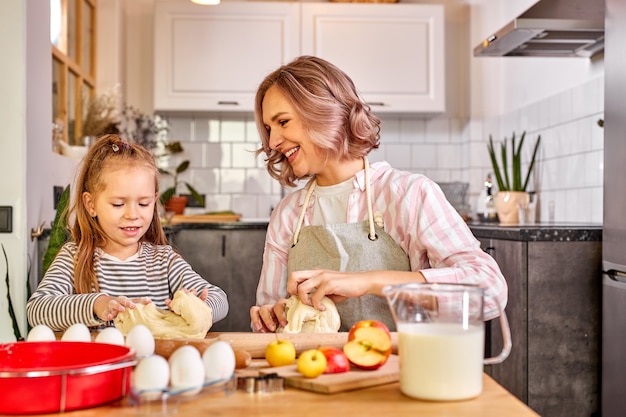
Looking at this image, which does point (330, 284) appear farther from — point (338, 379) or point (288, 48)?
point (288, 48)

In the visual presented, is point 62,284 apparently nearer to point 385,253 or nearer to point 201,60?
point 385,253

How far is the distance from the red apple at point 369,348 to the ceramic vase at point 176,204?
149 inches

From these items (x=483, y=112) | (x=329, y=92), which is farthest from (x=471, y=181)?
(x=329, y=92)

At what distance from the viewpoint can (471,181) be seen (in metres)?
5.20

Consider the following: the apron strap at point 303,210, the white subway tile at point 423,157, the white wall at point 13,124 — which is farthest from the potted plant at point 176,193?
the apron strap at point 303,210

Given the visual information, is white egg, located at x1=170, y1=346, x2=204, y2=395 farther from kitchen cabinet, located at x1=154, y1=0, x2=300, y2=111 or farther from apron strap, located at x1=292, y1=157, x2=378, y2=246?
kitchen cabinet, located at x1=154, y1=0, x2=300, y2=111

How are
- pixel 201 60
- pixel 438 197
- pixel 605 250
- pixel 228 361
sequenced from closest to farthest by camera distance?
1. pixel 228 361
2. pixel 438 197
3. pixel 605 250
4. pixel 201 60

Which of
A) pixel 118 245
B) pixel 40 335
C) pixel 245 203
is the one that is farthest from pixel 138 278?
pixel 245 203

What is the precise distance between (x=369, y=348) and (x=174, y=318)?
435 millimetres

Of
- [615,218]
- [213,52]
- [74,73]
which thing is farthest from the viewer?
[213,52]

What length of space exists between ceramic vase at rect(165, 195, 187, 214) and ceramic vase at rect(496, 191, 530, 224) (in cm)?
192

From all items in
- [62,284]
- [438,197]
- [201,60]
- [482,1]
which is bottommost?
[62,284]

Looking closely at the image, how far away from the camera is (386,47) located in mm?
4883

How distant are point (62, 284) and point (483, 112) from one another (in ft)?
12.3
